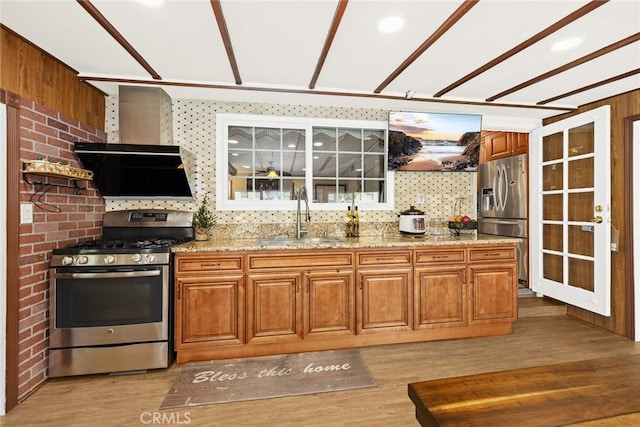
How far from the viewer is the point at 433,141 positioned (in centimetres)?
335

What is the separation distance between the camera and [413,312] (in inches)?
109

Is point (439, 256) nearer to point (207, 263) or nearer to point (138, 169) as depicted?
point (207, 263)

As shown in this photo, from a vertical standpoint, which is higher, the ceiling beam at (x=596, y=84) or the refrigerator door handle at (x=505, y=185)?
the ceiling beam at (x=596, y=84)

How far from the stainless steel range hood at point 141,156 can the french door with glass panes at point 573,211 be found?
3928 mm

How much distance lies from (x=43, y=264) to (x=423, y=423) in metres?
2.64

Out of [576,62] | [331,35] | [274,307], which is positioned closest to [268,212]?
[274,307]

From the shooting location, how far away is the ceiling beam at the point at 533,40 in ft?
5.47

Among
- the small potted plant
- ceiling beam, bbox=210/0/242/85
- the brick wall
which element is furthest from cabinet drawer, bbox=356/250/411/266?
the brick wall

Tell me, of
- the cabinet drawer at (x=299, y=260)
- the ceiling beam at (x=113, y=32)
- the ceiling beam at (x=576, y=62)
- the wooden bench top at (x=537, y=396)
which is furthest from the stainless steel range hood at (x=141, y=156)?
the ceiling beam at (x=576, y=62)

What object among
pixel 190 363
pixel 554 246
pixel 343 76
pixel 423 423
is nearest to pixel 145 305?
pixel 190 363

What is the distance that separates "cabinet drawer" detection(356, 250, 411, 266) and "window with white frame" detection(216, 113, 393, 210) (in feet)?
2.61

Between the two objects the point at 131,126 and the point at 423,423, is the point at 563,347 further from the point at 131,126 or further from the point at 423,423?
the point at 131,126

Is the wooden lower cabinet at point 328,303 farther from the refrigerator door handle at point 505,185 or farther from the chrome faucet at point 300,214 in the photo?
the refrigerator door handle at point 505,185

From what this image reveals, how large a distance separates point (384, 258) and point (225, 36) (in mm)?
2095
